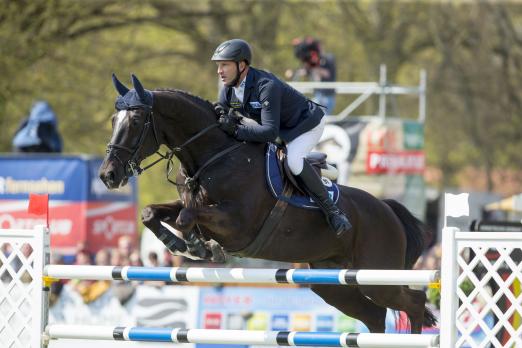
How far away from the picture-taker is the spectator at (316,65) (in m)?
13.3

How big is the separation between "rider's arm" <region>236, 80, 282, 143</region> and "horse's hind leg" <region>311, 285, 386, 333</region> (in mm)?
1679

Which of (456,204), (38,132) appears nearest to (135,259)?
(38,132)

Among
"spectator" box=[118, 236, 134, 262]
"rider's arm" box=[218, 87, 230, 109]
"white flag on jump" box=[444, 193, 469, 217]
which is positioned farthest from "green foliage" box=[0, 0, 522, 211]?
"white flag on jump" box=[444, 193, 469, 217]

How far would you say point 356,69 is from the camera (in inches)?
880

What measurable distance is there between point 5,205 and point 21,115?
17.5 feet

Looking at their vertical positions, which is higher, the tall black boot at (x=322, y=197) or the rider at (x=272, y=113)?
the rider at (x=272, y=113)

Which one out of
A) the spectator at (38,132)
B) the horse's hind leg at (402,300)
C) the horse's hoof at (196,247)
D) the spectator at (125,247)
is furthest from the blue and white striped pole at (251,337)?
the spectator at (38,132)

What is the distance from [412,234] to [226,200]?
6.83ft

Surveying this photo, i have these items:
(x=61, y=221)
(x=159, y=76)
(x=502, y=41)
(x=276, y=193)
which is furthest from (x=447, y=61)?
(x=276, y=193)

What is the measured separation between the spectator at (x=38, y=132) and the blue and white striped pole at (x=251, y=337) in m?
8.15

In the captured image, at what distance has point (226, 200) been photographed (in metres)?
6.79

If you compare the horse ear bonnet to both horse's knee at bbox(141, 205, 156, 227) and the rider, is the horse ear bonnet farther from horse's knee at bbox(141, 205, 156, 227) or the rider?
horse's knee at bbox(141, 205, 156, 227)

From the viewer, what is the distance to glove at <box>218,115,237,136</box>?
691 cm

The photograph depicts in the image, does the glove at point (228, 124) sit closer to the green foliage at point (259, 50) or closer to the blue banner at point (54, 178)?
the blue banner at point (54, 178)
